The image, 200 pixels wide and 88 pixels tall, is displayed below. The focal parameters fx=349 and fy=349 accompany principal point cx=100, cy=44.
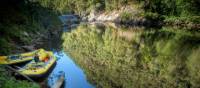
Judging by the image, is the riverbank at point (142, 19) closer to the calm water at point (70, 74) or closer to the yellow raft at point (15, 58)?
the calm water at point (70, 74)

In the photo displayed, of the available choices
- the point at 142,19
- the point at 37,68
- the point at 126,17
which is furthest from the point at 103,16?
the point at 37,68

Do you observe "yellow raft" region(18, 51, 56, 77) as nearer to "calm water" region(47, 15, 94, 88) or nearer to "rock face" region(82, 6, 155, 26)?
"calm water" region(47, 15, 94, 88)

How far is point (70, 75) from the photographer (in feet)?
91.0

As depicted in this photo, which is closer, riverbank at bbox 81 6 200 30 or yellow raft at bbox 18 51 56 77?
yellow raft at bbox 18 51 56 77

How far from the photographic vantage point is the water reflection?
24.0 m

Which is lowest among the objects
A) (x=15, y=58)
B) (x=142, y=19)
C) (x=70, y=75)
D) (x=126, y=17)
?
(x=126, y=17)

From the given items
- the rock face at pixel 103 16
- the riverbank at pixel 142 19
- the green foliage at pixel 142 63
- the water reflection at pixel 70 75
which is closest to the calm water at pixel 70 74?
the water reflection at pixel 70 75

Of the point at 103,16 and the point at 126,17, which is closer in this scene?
the point at 126,17

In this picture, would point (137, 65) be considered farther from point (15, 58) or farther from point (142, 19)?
point (142, 19)

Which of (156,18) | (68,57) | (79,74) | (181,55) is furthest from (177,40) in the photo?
(156,18)

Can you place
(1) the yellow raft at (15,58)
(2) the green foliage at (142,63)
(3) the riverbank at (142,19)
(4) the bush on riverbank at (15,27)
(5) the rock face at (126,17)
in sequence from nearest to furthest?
(2) the green foliage at (142,63) → (1) the yellow raft at (15,58) → (4) the bush on riverbank at (15,27) → (3) the riverbank at (142,19) → (5) the rock face at (126,17)

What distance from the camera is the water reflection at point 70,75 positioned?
78.7 ft

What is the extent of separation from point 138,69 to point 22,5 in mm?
25758

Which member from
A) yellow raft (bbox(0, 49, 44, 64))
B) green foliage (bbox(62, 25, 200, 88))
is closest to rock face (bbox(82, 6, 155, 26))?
green foliage (bbox(62, 25, 200, 88))
